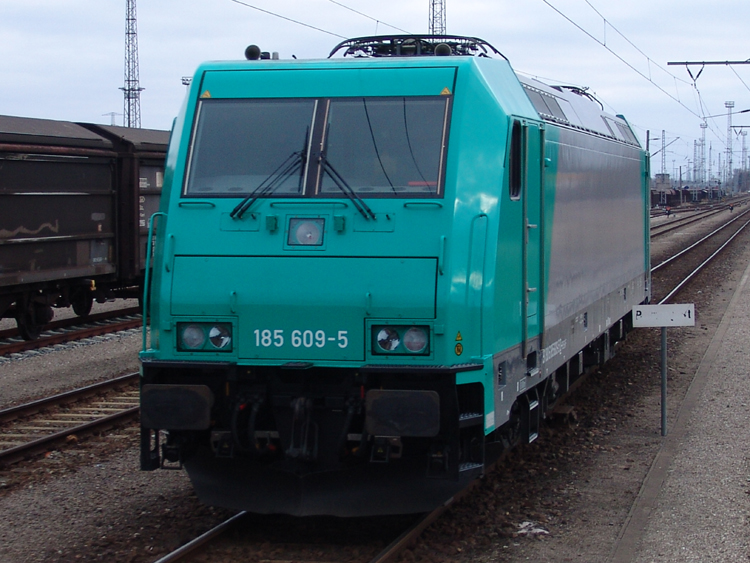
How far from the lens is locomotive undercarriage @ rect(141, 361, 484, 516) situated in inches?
233

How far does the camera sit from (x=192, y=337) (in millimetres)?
6086

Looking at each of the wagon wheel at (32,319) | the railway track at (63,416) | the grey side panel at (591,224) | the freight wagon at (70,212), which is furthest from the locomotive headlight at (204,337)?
the wagon wheel at (32,319)

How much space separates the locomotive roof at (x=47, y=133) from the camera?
13688 millimetres

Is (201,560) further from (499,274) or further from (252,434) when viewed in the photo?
(499,274)

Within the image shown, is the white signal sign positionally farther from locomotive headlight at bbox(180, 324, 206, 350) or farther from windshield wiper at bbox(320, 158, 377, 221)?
locomotive headlight at bbox(180, 324, 206, 350)

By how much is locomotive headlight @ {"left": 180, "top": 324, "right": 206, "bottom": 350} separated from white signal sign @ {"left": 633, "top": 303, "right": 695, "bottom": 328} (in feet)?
16.2

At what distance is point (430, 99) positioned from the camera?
6.28 metres

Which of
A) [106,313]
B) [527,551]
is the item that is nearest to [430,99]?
[527,551]

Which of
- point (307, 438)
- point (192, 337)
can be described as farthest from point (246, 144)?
point (307, 438)

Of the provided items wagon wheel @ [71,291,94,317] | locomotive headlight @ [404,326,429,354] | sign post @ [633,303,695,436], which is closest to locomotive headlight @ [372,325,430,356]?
locomotive headlight @ [404,326,429,354]

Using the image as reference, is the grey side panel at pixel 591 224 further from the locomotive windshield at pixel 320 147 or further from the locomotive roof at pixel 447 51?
the locomotive windshield at pixel 320 147

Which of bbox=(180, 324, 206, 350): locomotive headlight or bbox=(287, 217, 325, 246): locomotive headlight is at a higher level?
bbox=(287, 217, 325, 246): locomotive headlight

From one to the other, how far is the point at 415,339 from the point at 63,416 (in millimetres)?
5409

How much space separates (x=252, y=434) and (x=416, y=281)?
55.4 inches
